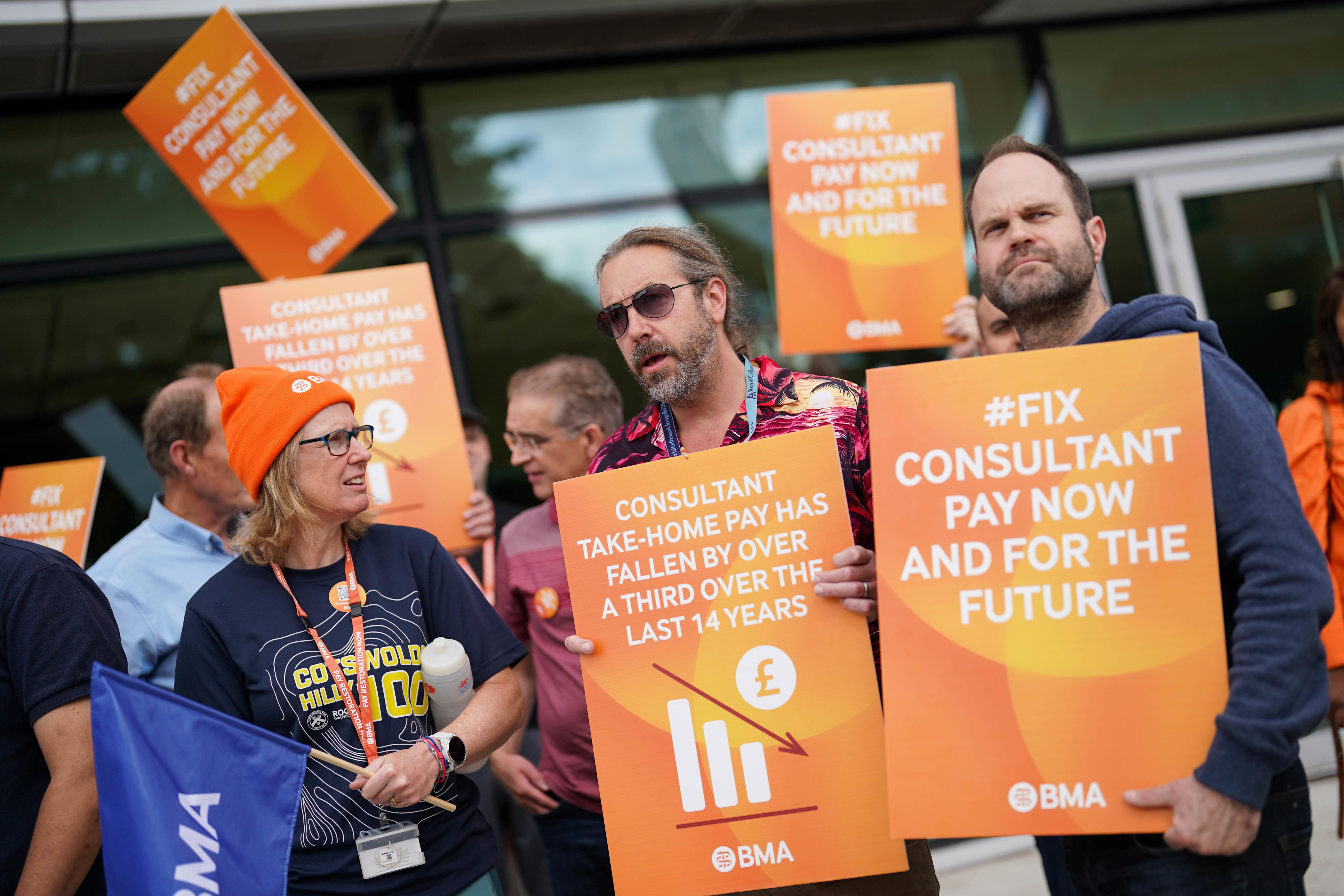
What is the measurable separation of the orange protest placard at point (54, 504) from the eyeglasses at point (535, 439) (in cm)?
156

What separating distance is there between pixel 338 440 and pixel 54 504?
2.04 meters

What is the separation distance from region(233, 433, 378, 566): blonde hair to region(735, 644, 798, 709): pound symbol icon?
1018 millimetres

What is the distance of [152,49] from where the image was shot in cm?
470

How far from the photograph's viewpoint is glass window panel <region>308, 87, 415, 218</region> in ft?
17.6

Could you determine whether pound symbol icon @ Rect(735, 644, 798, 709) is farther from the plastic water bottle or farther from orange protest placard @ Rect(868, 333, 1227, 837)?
the plastic water bottle

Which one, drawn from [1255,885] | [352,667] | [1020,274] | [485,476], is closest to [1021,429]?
[1020,274]

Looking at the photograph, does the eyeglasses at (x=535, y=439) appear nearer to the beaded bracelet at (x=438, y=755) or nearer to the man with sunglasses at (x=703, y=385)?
the man with sunglasses at (x=703, y=385)

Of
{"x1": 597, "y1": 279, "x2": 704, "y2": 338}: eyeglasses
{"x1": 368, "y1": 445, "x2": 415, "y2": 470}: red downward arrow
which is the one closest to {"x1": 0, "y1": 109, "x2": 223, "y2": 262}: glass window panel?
{"x1": 368, "y1": 445, "x2": 415, "y2": 470}: red downward arrow

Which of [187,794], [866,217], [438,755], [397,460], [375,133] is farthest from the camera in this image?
[375,133]

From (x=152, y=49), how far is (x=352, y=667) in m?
3.81

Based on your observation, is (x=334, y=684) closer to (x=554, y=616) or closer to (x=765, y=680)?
(x=765, y=680)

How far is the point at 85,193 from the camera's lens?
5031 millimetres

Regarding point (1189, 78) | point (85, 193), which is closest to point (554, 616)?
point (85, 193)

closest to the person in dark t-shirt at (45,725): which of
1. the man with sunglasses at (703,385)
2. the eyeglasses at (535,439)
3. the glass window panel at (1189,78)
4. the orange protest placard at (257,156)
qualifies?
the man with sunglasses at (703,385)
